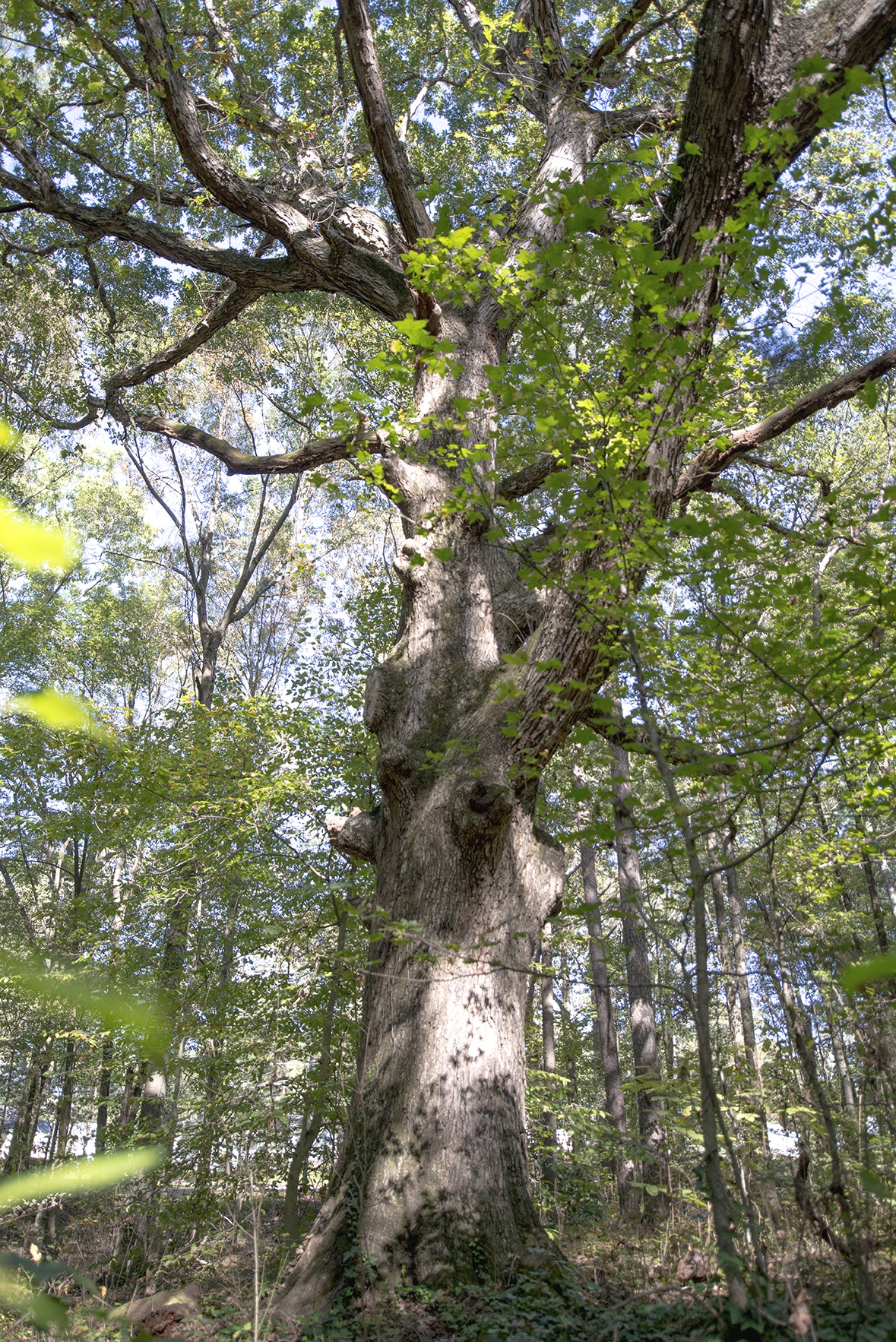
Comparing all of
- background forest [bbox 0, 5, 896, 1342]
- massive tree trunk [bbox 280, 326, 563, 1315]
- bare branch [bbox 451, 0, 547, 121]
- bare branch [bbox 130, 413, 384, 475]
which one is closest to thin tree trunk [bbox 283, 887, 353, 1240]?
background forest [bbox 0, 5, 896, 1342]

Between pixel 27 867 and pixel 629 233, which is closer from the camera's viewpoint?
pixel 629 233

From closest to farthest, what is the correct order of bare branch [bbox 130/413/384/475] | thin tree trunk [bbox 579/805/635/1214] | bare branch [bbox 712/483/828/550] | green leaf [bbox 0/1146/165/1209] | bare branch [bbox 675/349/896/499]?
1. green leaf [bbox 0/1146/165/1209]
2. bare branch [bbox 712/483/828/550]
3. bare branch [bbox 675/349/896/499]
4. bare branch [bbox 130/413/384/475]
5. thin tree trunk [bbox 579/805/635/1214]

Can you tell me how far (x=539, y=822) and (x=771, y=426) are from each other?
5658 mm

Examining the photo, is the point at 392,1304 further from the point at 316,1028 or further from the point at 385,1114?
the point at 316,1028

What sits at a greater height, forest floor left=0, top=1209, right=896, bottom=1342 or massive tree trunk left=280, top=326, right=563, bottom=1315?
massive tree trunk left=280, top=326, right=563, bottom=1315

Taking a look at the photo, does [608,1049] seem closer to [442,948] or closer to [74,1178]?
[442,948]

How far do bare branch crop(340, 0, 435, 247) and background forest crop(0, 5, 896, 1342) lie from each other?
1.09 meters

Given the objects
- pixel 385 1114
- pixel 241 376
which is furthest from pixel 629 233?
pixel 241 376

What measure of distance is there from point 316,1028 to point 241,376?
903 centimetres

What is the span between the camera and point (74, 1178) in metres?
0.52

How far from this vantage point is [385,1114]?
12.1 feet

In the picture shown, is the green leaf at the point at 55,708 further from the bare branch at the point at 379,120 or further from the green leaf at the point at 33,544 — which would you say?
the bare branch at the point at 379,120

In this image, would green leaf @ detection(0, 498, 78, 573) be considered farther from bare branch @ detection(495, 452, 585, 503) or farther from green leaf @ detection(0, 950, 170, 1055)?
bare branch @ detection(495, 452, 585, 503)

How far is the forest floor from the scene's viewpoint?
222 cm
